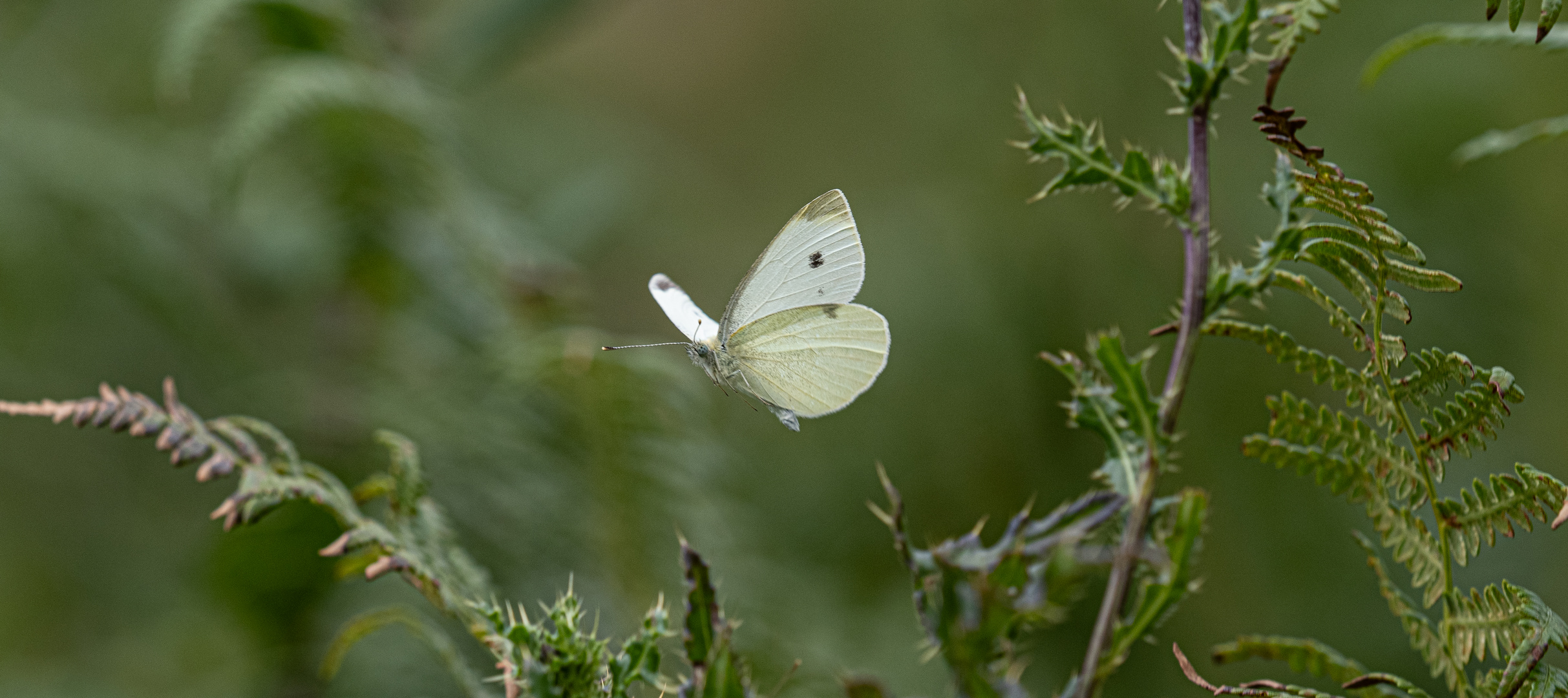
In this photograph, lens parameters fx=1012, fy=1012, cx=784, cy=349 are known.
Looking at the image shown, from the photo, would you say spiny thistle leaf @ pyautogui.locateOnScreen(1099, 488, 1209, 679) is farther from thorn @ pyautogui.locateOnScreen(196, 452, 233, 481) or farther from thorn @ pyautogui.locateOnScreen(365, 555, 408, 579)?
thorn @ pyautogui.locateOnScreen(196, 452, 233, 481)

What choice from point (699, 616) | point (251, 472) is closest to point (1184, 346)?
point (699, 616)

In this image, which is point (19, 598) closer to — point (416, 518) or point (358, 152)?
point (358, 152)

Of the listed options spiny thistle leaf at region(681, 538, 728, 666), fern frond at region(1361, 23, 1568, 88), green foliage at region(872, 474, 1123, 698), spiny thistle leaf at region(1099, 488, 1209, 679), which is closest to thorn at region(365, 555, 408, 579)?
spiny thistle leaf at region(681, 538, 728, 666)

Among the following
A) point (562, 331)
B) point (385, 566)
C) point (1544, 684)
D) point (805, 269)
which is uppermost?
point (562, 331)

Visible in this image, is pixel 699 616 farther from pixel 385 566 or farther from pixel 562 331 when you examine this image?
pixel 562 331

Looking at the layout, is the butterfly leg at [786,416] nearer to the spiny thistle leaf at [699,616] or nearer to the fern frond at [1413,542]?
the spiny thistle leaf at [699,616]

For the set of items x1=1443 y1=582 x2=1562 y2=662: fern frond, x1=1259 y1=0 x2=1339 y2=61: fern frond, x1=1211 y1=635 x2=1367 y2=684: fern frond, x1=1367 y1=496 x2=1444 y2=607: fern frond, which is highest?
x1=1259 y1=0 x2=1339 y2=61: fern frond
